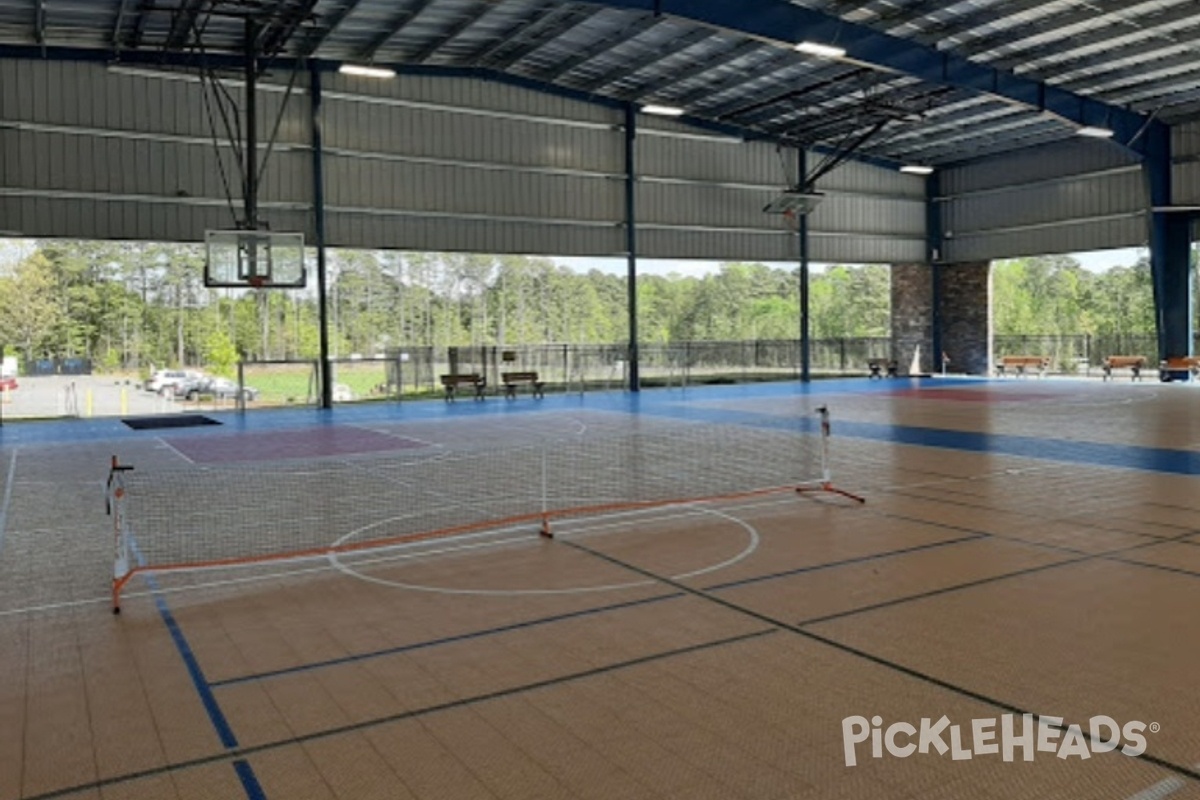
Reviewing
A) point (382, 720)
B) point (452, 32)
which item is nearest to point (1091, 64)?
point (452, 32)

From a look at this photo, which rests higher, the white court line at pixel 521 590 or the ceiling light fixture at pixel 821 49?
Answer: the ceiling light fixture at pixel 821 49

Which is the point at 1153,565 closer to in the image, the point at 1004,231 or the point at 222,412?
the point at 222,412

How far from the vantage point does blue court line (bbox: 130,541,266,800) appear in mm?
4444

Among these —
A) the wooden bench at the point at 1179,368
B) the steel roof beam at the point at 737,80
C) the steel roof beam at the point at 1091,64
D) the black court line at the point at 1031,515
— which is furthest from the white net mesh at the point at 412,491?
A: the wooden bench at the point at 1179,368

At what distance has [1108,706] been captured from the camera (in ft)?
17.0

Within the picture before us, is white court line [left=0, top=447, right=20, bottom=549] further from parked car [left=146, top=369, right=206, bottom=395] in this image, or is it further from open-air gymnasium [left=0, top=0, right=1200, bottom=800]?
parked car [left=146, top=369, right=206, bottom=395]

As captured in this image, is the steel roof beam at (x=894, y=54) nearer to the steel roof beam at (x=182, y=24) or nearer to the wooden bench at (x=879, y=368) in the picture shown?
the steel roof beam at (x=182, y=24)

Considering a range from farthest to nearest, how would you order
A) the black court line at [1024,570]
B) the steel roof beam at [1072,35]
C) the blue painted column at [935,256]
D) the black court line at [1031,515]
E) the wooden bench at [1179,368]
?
the blue painted column at [935,256] < the wooden bench at [1179,368] < the steel roof beam at [1072,35] < the black court line at [1031,515] < the black court line at [1024,570]

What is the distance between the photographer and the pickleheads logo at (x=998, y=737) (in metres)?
4.66

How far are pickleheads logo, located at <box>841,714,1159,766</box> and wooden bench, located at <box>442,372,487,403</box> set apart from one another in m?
25.7

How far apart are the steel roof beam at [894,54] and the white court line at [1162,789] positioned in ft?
55.6

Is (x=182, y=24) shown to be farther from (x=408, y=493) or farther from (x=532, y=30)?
(x=408, y=493)

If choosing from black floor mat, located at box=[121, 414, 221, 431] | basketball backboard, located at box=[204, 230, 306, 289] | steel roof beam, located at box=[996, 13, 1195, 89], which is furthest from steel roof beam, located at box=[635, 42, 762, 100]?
black floor mat, located at box=[121, 414, 221, 431]

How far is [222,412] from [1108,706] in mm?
26810
